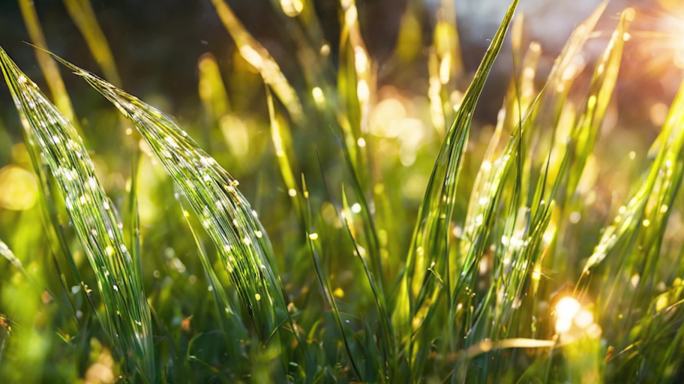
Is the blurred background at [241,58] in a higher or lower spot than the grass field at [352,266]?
higher

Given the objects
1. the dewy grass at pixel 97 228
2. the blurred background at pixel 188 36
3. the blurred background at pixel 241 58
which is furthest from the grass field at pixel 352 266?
the blurred background at pixel 188 36

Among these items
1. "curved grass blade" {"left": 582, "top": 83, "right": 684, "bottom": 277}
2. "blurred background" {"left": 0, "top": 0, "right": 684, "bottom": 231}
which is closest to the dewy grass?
"curved grass blade" {"left": 582, "top": 83, "right": 684, "bottom": 277}

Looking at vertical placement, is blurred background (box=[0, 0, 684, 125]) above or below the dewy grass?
above

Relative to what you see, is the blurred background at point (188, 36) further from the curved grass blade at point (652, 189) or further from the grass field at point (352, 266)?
the curved grass blade at point (652, 189)

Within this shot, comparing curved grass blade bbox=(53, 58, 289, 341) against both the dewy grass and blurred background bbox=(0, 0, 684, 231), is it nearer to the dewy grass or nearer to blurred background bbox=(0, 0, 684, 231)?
the dewy grass

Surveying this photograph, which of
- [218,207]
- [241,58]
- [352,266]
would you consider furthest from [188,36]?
[218,207]

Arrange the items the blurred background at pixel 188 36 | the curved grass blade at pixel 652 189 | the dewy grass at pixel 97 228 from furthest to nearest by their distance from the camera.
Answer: the blurred background at pixel 188 36, the curved grass blade at pixel 652 189, the dewy grass at pixel 97 228
